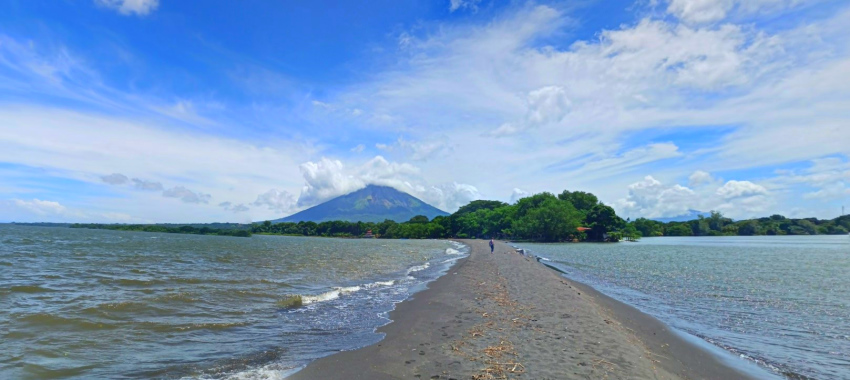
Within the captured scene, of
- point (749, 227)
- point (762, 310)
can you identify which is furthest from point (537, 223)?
point (749, 227)

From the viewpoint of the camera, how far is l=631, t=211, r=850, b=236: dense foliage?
175000 mm

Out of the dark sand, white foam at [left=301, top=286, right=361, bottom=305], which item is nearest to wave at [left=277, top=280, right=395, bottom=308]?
white foam at [left=301, top=286, right=361, bottom=305]

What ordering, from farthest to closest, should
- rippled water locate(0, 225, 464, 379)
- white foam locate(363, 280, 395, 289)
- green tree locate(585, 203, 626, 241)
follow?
1. green tree locate(585, 203, 626, 241)
2. white foam locate(363, 280, 395, 289)
3. rippled water locate(0, 225, 464, 379)

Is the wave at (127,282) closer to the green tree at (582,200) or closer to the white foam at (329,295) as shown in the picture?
the white foam at (329,295)

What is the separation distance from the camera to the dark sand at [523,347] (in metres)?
7.73

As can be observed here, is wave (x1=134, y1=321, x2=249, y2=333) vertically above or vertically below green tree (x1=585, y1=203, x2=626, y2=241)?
below

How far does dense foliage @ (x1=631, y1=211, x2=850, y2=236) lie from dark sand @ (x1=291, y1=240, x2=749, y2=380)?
17324 cm

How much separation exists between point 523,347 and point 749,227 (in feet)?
708

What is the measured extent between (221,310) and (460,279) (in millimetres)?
12784

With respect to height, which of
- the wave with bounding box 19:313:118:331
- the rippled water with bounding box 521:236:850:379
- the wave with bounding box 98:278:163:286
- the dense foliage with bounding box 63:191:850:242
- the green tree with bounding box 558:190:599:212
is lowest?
the rippled water with bounding box 521:236:850:379

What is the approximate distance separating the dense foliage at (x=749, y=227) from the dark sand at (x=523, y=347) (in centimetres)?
17324

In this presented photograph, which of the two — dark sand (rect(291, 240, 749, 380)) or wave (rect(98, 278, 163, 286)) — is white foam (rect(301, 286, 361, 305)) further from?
wave (rect(98, 278, 163, 286))

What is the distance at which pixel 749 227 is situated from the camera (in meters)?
178

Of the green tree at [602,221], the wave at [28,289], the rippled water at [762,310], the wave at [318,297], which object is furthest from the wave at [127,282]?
the green tree at [602,221]
